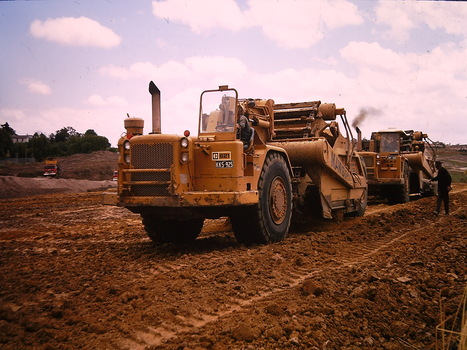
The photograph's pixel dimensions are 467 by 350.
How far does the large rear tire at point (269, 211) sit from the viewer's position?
24.6 ft

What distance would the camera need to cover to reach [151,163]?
23.4 ft

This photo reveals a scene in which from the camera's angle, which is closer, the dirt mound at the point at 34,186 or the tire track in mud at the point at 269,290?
the tire track in mud at the point at 269,290

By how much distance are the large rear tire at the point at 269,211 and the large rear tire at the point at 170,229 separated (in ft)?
3.47

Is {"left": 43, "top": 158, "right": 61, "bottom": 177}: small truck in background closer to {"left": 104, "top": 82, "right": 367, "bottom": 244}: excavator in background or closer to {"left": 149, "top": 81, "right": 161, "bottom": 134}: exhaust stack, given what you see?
{"left": 104, "top": 82, "right": 367, "bottom": 244}: excavator in background

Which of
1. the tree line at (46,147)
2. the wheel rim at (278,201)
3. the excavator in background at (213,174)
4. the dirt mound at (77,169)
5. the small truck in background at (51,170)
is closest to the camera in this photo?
the excavator in background at (213,174)

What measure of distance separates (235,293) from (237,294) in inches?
1.1

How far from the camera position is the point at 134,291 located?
506cm

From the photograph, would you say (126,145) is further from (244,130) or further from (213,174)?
(244,130)

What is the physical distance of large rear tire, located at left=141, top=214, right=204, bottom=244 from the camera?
26.7ft

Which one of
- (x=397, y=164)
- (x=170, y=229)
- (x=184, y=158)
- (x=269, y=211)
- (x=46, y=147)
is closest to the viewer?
(x=184, y=158)

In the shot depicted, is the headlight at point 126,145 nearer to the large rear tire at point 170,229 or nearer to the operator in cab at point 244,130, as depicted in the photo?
the large rear tire at point 170,229

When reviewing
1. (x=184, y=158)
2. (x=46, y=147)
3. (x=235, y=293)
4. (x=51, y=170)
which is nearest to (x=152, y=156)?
(x=184, y=158)

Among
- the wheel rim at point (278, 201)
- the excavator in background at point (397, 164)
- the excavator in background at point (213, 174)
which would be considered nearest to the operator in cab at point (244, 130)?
the excavator in background at point (213, 174)

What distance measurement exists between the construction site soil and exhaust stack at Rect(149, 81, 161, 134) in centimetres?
188
